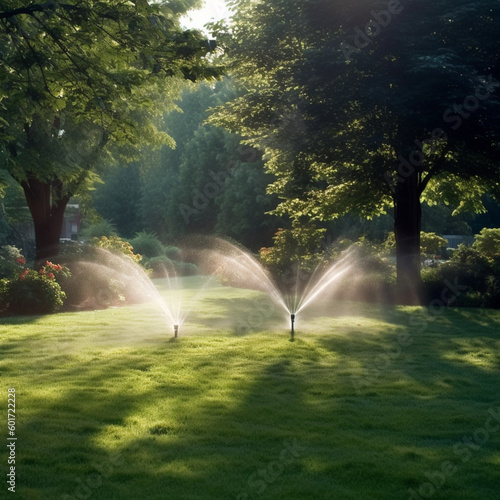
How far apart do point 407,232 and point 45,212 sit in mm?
14176

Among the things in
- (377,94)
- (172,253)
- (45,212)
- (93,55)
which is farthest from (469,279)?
(172,253)

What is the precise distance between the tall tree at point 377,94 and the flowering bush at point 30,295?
9300 millimetres

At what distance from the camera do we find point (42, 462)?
615 cm

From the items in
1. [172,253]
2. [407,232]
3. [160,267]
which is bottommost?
[160,267]

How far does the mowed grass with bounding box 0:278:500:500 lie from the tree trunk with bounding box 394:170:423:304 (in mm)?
8712

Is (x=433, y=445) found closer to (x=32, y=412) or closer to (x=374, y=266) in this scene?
(x=32, y=412)

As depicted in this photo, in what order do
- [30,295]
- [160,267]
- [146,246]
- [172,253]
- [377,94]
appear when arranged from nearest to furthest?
[30,295] < [377,94] < [160,267] < [146,246] < [172,253]

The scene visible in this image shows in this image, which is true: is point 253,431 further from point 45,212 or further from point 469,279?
point 45,212

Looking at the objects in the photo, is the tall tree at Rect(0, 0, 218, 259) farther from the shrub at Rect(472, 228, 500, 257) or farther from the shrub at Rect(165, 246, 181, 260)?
the shrub at Rect(165, 246, 181, 260)

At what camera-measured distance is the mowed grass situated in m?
5.73

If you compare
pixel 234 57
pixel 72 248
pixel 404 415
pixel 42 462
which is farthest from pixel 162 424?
pixel 234 57

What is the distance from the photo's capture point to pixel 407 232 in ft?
82.1

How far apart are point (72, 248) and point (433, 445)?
64.8ft

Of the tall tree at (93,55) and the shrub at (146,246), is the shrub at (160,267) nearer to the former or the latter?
the shrub at (146,246)
